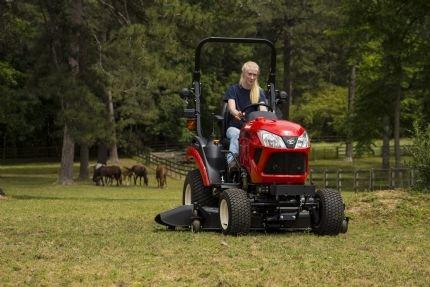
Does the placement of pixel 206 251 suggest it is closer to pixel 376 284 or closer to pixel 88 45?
pixel 376 284

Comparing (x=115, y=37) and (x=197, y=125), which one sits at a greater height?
(x=115, y=37)

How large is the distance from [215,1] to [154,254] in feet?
93.8

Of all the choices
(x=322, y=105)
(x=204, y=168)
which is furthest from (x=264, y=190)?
(x=322, y=105)

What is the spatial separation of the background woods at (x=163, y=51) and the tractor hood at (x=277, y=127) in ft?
43.6

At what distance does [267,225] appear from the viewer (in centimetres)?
1156

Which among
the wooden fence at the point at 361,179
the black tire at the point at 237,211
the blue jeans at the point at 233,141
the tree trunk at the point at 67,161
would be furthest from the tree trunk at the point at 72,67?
the black tire at the point at 237,211

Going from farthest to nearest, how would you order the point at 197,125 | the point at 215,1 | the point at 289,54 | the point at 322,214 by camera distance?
1. the point at 289,54
2. the point at 215,1
3. the point at 197,125
4. the point at 322,214

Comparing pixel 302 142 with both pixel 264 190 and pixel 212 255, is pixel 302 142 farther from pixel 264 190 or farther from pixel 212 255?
pixel 212 255

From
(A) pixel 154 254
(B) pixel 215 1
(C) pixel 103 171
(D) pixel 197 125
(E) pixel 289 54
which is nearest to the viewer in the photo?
(A) pixel 154 254

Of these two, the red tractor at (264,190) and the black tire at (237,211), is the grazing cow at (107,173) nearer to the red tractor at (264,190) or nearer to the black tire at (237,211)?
the red tractor at (264,190)

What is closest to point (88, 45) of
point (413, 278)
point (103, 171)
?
point (103, 171)

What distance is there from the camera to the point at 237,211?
35.5ft

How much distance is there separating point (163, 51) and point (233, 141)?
18483mm

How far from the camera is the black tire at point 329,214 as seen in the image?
11172mm
